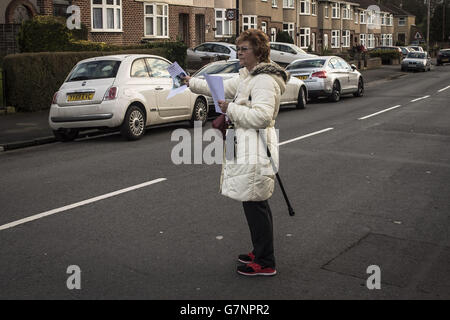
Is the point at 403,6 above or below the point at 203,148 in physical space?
above

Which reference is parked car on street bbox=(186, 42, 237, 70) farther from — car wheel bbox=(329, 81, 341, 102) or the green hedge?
the green hedge

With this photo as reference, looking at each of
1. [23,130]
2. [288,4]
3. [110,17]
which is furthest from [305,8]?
[23,130]

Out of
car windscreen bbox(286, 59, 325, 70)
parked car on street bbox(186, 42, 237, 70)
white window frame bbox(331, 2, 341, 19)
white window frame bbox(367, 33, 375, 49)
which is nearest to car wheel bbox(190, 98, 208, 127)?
car windscreen bbox(286, 59, 325, 70)

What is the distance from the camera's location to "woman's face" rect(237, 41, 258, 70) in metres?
4.77

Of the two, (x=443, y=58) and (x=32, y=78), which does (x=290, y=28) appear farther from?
(x=32, y=78)

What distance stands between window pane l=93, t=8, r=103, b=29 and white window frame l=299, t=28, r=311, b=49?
3225 cm

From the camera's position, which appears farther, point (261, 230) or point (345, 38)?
point (345, 38)

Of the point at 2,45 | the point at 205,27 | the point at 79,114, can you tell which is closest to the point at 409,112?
the point at 79,114

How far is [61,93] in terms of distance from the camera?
12.6 m

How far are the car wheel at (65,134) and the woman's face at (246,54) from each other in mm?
8692

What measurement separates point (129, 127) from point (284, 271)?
7.96 meters

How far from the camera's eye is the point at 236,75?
16266 millimetres

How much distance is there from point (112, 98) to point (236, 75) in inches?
190

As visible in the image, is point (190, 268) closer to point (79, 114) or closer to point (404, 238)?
point (404, 238)
